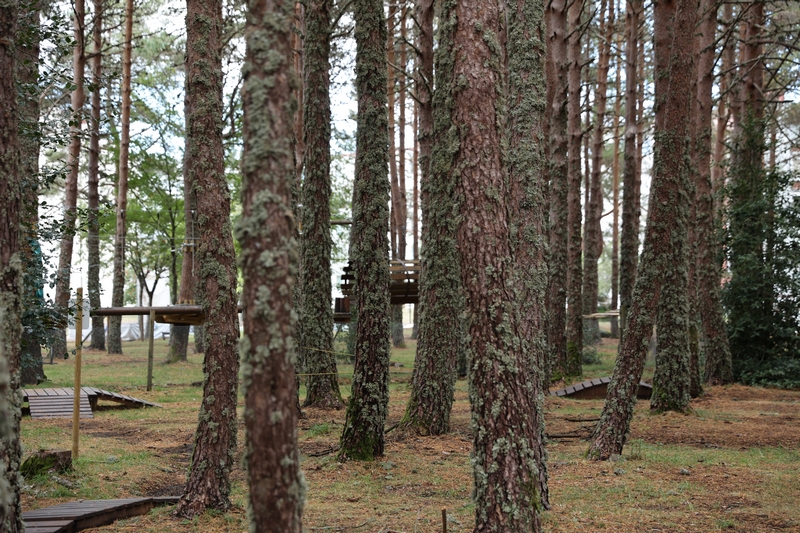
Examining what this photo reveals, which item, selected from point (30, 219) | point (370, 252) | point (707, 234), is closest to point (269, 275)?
point (370, 252)

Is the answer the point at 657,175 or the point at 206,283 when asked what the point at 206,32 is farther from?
the point at 657,175

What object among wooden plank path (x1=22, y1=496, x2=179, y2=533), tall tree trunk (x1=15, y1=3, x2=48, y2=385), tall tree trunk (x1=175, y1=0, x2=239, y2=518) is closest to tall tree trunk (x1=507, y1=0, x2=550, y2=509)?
tall tree trunk (x1=175, y1=0, x2=239, y2=518)

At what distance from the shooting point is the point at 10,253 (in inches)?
168

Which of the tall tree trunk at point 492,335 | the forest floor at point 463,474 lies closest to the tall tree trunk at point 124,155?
the forest floor at point 463,474

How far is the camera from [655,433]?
31.0 ft

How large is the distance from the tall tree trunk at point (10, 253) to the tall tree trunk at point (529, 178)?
3611 mm

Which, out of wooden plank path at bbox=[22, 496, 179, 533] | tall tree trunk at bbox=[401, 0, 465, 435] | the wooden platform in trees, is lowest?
the wooden platform in trees

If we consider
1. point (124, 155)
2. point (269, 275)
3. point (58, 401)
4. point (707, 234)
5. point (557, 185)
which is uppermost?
point (124, 155)

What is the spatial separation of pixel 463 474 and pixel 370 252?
8.49 ft

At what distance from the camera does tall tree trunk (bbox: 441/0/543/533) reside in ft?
15.4

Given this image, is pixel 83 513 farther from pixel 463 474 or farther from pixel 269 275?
pixel 463 474

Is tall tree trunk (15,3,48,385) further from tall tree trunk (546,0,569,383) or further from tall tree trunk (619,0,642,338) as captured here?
tall tree trunk (619,0,642,338)

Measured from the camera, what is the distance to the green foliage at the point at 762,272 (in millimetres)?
14734

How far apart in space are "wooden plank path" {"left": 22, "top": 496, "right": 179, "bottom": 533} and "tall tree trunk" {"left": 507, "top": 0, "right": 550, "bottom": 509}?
3.28m
